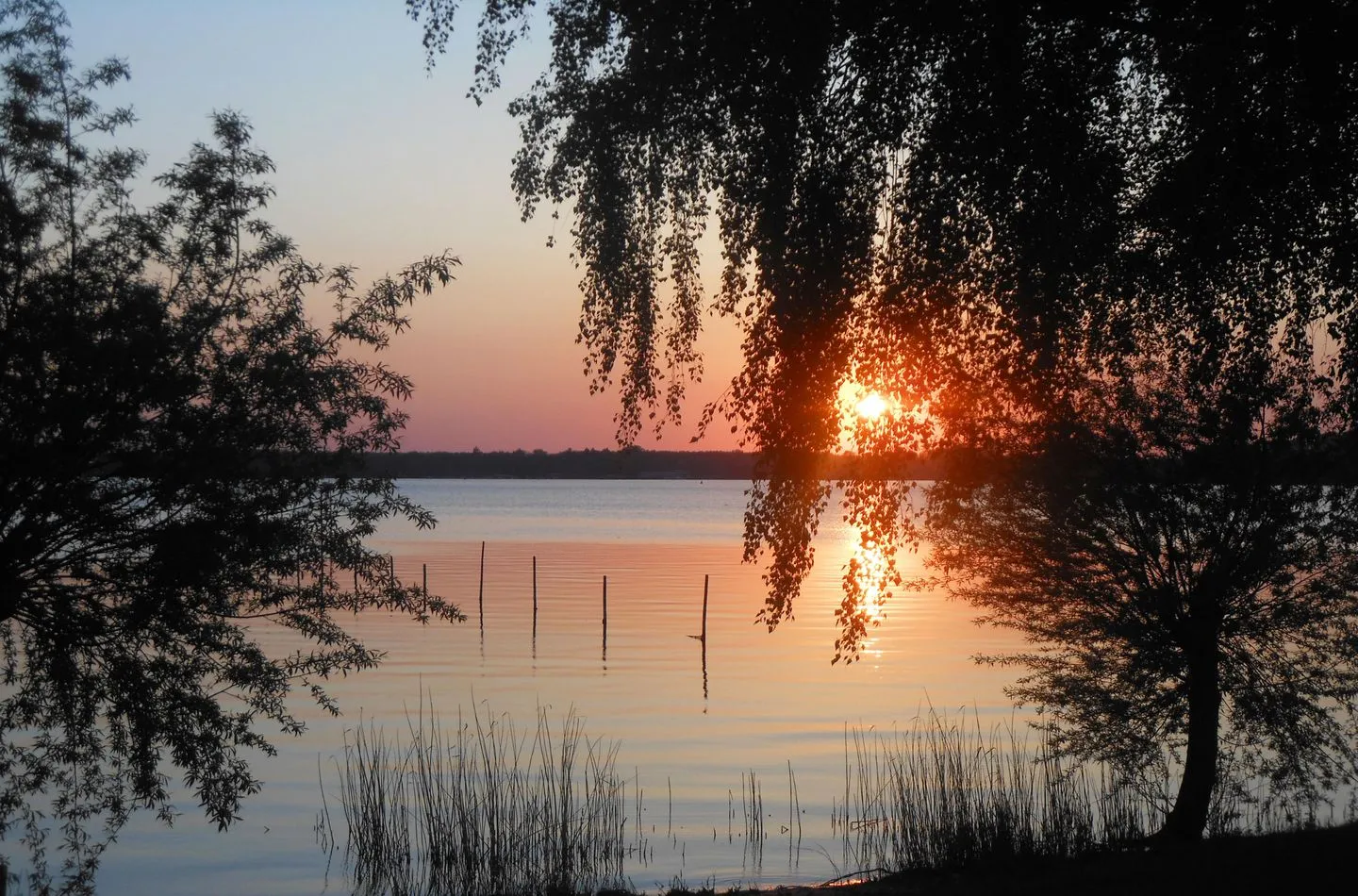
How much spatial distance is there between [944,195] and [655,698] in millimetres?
30573

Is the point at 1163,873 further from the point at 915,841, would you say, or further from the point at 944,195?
the point at 944,195

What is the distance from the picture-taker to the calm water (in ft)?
64.9

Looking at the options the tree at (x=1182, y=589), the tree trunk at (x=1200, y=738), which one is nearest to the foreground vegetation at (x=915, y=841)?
the tree trunk at (x=1200, y=738)

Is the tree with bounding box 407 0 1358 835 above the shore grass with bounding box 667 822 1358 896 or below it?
above

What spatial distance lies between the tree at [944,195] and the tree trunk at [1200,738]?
7.13 m

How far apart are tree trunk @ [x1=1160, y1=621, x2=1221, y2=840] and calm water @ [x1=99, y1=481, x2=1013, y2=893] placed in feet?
14.9

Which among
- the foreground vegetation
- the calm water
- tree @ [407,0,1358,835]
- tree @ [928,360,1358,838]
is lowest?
the calm water

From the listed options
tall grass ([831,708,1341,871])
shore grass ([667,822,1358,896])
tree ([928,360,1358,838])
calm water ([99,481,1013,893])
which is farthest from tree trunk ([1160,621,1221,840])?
calm water ([99,481,1013,893])

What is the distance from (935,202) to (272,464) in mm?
7174

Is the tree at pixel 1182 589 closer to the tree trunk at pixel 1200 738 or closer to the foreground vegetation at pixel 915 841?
the tree trunk at pixel 1200 738

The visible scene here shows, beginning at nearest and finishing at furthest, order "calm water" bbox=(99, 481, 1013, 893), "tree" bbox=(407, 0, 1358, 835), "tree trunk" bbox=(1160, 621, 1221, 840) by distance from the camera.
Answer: "tree" bbox=(407, 0, 1358, 835) < "tree trunk" bbox=(1160, 621, 1221, 840) < "calm water" bbox=(99, 481, 1013, 893)

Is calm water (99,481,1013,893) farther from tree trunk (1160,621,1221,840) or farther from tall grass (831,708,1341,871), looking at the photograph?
tree trunk (1160,621,1221,840)

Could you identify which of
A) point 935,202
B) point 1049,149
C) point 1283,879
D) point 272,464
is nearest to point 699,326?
point 935,202

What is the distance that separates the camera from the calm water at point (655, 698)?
64.9ft
